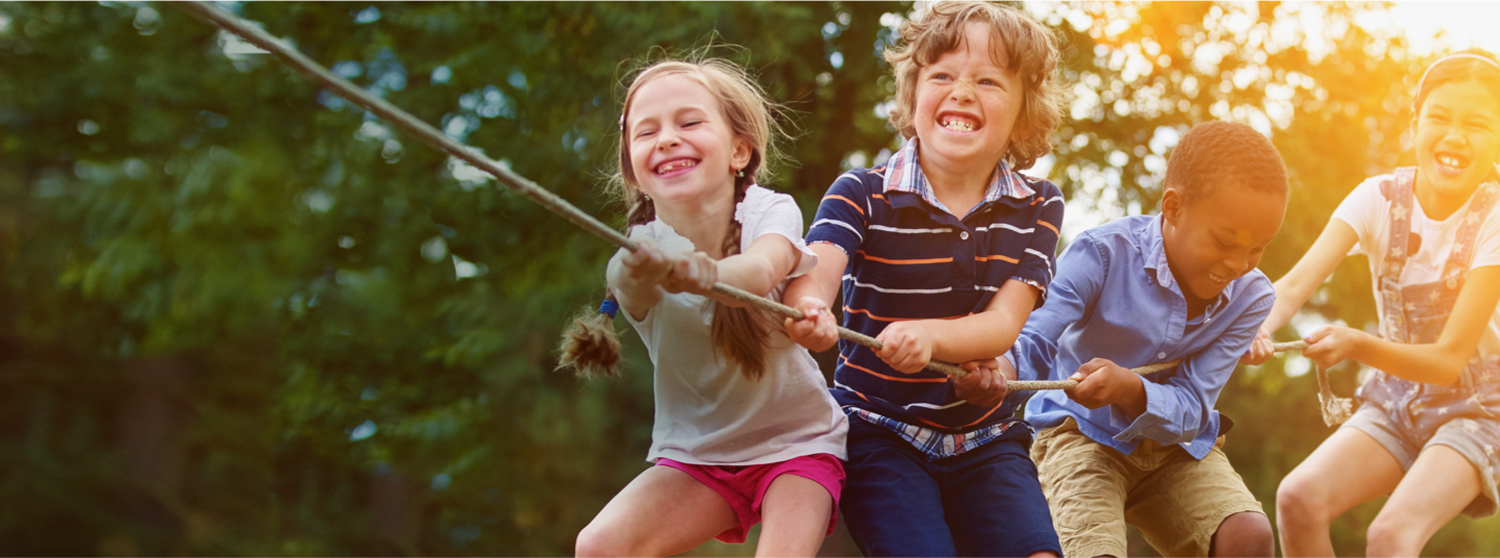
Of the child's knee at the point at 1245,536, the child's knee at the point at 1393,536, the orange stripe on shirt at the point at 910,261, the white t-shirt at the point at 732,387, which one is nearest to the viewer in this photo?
the white t-shirt at the point at 732,387

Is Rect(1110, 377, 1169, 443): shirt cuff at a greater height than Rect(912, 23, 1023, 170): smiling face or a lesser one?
lesser

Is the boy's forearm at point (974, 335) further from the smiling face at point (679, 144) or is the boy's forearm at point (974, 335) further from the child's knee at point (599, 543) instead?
the child's knee at point (599, 543)

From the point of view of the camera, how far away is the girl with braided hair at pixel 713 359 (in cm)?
184

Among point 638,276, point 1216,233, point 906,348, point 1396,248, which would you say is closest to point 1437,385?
point 1396,248

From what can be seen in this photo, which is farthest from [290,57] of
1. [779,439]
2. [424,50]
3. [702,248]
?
[424,50]

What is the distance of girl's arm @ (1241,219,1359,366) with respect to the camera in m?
2.62

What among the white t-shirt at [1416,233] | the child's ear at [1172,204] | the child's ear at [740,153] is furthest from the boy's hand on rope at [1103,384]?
the white t-shirt at [1416,233]

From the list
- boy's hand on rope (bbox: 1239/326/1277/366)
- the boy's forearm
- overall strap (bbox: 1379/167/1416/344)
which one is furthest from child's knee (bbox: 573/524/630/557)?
overall strap (bbox: 1379/167/1416/344)

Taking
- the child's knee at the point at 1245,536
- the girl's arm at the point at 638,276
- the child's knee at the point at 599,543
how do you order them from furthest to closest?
1. the child's knee at the point at 1245,536
2. the child's knee at the point at 599,543
3. the girl's arm at the point at 638,276

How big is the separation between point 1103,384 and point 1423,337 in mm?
1222

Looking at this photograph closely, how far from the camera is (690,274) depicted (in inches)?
58.5

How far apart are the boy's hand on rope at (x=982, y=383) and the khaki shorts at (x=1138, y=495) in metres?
0.50

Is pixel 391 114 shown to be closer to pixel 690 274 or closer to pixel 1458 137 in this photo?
pixel 690 274

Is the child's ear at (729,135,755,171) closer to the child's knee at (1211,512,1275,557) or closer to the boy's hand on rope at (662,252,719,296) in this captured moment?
the boy's hand on rope at (662,252,719,296)
